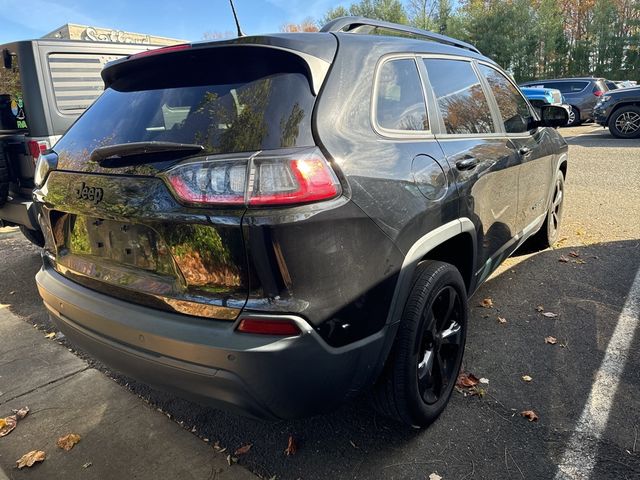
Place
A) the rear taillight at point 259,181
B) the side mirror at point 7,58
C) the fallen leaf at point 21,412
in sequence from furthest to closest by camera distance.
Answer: the side mirror at point 7,58 < the fallen leaf at point 21,412 < the rear taillight at point 259,181

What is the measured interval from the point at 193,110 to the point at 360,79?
703mm

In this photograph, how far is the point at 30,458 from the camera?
7.76 feet

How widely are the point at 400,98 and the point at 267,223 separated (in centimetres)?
108

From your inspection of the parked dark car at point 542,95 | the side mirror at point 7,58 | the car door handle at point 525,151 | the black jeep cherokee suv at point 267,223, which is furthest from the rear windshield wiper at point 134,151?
the parked dark car at point 542,95

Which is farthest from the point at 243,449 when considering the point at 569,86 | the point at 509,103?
the point at 569,86

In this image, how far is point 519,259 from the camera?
4.73 meters

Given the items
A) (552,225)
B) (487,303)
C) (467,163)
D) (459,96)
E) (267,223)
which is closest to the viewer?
(267,223)

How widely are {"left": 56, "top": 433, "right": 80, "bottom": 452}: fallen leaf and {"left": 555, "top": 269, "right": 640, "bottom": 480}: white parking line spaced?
229 cm

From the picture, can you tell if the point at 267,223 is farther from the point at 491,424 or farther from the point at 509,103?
the point at 509,103

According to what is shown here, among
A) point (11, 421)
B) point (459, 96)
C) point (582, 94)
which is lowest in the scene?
point (11, 421)

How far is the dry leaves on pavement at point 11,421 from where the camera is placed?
2.60 m

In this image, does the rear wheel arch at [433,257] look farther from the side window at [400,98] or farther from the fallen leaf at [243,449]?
the fallen leaf at [243,449]

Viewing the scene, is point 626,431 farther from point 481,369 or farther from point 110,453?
point 110,453

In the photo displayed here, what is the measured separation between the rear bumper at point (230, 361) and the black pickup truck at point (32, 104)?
2.82m
